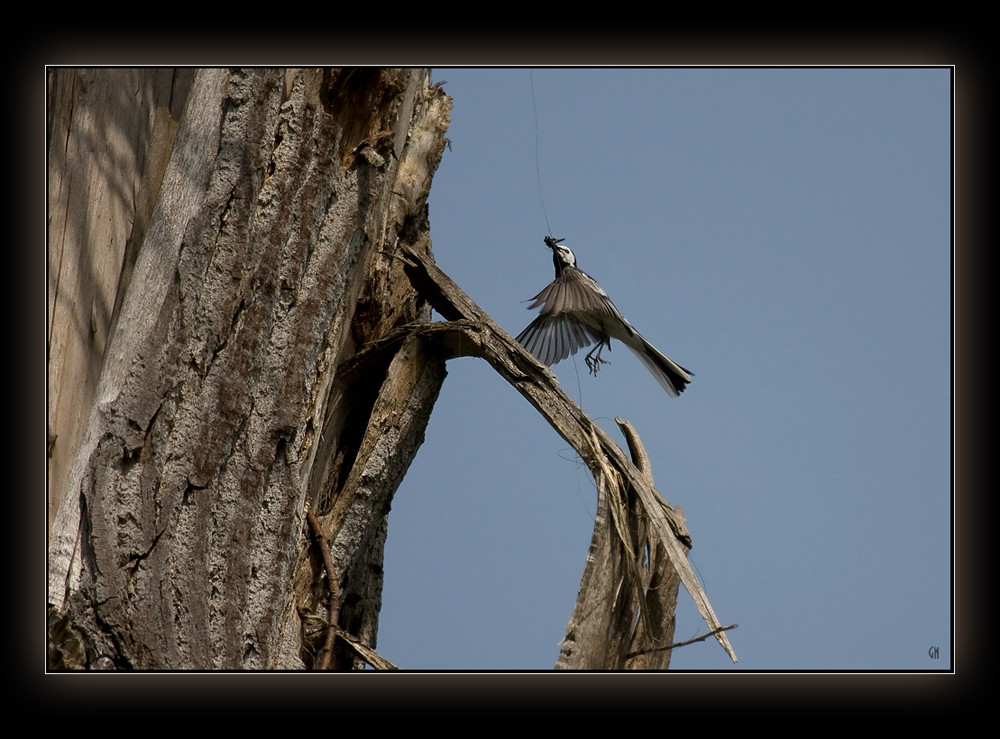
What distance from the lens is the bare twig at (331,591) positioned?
3.12 metres

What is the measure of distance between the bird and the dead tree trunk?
1.78 meters

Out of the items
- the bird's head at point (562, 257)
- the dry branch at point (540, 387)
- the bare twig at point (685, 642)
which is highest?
the bird's head at point (562, 257)

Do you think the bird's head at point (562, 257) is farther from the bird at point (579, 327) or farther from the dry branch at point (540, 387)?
the dry branch at point (540, 387)

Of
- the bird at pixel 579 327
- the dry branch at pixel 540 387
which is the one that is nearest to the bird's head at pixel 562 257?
the bird at pixel 579 327

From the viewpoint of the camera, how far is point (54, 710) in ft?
8.20

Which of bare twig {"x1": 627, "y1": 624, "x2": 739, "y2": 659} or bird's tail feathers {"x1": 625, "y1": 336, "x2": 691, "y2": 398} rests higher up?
bird's tail feathers {"x1": 625, "y1": 336, "x2": 691, "y2": 398}

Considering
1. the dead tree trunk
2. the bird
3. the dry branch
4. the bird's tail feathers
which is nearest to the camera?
the dead tree trunk

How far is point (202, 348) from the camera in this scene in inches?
107

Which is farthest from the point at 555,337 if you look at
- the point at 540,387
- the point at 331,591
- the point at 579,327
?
the point at 331,591

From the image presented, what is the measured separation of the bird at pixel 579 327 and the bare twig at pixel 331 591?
6.01 ft

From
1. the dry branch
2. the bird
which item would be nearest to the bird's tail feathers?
the bird

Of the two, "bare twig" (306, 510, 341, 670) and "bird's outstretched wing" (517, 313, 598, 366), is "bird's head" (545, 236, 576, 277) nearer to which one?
"bird's outstretched wing" (517, 313, 598, 366)

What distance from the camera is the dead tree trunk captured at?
2545 millimetres
